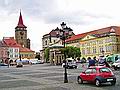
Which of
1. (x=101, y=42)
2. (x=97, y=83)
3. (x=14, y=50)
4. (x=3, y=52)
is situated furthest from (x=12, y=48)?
(x=97, y=83)

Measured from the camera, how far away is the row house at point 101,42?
116 meters

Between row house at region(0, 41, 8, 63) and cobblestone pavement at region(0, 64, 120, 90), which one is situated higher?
row house at region(0, 41, 8, 63)

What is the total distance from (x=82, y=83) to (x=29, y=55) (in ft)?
448

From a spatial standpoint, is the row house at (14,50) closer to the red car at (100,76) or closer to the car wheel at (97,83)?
the red car at (100,76)

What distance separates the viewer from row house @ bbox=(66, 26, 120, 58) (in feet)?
382

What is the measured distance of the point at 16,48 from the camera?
498 ft

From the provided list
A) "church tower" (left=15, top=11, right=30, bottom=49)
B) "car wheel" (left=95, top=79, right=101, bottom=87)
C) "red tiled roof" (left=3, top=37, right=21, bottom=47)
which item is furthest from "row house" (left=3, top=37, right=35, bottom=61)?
"car wheel" (left=95, top=79, right=101, bottom=87)

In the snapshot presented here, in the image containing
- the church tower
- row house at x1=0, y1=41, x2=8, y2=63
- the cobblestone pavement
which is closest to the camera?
the cobblestone pavement

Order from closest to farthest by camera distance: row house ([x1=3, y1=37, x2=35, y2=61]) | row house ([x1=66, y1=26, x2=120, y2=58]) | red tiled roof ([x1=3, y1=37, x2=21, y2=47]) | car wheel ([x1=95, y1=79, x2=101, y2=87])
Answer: car wheel ([x1=95, y1=79, x2=101, y2=87]) < row house ([x1=66, y1=26, x2=120, y2=58]) < row house ([x1=3, y1=37, x2=35, y2=61]) < red tiled roof ([x1=3, y1=37, x2=21, y2=47])

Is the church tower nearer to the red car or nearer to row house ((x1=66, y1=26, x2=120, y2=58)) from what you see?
row house ((x1=66, y1=26, x2=120, y2=58))

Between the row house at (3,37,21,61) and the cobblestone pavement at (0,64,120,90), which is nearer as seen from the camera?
the cobblestone pavement at (0,64,120,90)

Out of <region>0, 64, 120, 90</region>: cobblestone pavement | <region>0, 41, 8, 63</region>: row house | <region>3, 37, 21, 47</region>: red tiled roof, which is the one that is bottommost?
<region>0, 64, 120, 90</region>: cobblestone pavement

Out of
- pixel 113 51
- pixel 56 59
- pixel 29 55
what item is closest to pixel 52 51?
pixel 56 59

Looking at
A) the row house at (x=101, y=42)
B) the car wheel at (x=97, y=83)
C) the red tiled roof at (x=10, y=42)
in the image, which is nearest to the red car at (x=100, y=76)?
the car wheel at (x=97, y=83)
